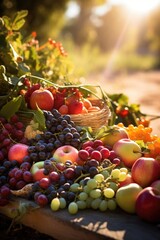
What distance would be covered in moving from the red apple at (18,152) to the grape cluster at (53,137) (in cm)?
4

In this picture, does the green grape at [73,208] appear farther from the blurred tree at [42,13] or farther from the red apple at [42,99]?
the blurred tree at [42,13]

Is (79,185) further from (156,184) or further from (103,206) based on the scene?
(156,184)

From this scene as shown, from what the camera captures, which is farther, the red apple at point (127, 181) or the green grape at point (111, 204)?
the red apple at point (127, 181)

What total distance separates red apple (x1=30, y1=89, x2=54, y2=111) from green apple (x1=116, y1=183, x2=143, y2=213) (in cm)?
84

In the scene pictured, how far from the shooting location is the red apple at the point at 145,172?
1899 millimetres

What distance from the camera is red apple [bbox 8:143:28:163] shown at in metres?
2.11

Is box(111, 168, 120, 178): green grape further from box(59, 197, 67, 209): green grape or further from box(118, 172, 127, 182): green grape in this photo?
box(59, 197, 67, 209): green grape

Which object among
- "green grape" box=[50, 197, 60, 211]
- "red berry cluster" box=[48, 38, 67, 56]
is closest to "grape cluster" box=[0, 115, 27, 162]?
"green grape" box=[50, 197, 60, 211]

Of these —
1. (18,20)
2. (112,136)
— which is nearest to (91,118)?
(112,136)

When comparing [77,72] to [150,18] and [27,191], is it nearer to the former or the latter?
[27,191]

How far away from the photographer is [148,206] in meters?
1.66

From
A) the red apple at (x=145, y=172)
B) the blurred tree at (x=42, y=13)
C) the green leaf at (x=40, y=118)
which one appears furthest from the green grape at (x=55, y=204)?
the blurred tree at (x=42, y=13)

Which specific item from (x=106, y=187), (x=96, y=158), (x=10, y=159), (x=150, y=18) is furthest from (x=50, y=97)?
(x=150, y=18)

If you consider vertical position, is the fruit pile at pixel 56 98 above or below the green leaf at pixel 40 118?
above
